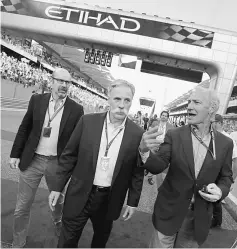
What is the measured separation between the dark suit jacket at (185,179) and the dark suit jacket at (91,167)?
24 centimetres

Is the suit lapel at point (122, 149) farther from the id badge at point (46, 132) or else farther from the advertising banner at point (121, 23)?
the advertising banner at point (121, 23)

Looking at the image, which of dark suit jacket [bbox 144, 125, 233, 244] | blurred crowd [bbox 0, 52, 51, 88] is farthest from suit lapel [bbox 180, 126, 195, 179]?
blurred crowd [bbox 0, 52, 51, 88]

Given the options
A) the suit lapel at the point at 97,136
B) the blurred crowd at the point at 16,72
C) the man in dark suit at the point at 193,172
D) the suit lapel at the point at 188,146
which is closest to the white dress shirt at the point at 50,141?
the suit lapel at the point at 97,136

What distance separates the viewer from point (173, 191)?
1764 mm

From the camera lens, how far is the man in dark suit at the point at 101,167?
5.73 feet

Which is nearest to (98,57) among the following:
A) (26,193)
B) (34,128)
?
(34,128)

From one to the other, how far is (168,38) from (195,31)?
1044mm

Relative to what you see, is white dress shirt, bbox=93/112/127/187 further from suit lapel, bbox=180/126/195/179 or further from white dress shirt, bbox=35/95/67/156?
white dress shirt, bbox=35/95/67/156

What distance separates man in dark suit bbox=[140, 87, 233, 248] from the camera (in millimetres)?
1706

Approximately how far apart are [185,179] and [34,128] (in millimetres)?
1596

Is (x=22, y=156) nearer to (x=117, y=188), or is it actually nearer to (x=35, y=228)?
(x=35, y=228)

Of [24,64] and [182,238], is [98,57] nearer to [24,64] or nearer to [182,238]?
[182,238]

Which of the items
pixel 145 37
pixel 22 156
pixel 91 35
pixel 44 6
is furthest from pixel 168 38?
pixel 22 156

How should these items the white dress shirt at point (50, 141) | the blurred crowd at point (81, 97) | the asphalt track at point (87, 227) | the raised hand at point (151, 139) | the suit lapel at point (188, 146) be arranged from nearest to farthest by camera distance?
the raised hand at point (151, 139) → the suit lapel at point (188, 146) → the white dress shirt at point (50, 141) → the asphalt track at point (87, 227) → the blurred crowd at point (81, 97)
